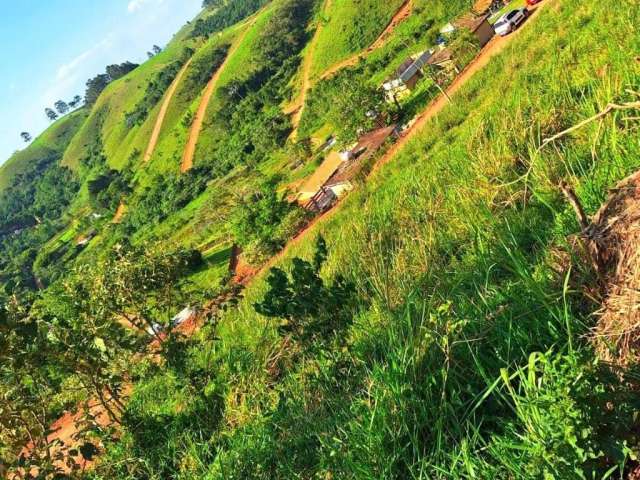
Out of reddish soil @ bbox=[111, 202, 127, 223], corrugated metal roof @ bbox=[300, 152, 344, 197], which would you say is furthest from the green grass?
reddish soil @ bbox=[111, 202, 127, 223]

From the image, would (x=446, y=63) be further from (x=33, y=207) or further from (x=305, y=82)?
(x=33, y=207)

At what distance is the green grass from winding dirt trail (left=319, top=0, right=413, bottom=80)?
813 millimetres

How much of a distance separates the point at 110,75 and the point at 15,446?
629 feet

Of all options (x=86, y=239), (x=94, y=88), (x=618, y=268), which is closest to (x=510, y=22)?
(x=618, y=268)

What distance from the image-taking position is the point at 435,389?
237 cm

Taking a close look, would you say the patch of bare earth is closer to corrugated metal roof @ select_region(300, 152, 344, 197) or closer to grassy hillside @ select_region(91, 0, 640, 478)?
grassy hillside @ select_region(91, 0, 640, 478)

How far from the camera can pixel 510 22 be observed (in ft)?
89.7

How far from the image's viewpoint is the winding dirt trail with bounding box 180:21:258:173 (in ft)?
286

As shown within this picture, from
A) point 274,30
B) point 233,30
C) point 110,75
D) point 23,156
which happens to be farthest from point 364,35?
point 23,156

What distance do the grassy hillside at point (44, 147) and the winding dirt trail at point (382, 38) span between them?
121742mm

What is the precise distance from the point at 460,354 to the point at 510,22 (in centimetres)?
2965

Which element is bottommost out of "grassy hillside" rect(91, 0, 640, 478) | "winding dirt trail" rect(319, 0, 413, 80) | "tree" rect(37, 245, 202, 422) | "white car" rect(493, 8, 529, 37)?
"white car" rect(493, 8, 529, 37)

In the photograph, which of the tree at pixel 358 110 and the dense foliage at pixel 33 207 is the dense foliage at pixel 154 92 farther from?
the tree at pixel 358 110

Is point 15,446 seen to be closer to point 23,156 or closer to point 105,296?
point 105,296
